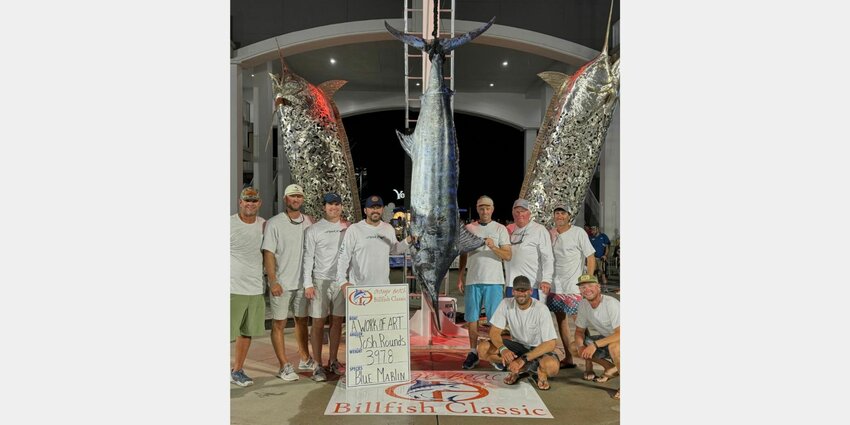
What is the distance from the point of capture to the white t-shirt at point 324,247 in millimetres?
3809

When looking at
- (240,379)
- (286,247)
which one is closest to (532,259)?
(286,247)

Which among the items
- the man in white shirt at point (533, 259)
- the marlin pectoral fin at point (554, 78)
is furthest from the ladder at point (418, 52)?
the man in white shirt at point (533, 259)

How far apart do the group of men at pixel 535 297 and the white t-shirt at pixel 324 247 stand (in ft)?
2.73

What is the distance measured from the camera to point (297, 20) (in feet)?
14.0

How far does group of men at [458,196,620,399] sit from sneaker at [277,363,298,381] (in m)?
1.07

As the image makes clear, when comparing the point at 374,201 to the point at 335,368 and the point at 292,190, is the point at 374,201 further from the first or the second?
the point at 335,368

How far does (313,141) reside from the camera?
433cm

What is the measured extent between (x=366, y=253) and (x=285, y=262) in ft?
1.60

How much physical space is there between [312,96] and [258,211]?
36.4 inches

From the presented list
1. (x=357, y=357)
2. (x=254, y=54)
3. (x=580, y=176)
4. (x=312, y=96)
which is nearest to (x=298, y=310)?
(x=357, y=357)

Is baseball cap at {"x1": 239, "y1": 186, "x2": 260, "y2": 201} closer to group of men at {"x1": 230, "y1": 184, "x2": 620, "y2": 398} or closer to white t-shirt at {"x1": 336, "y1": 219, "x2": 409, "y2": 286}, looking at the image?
group of men at {"x1": 230, "y1": 184, "x2": 620, "y2": 398}

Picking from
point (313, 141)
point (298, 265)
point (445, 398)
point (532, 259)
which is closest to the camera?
point (445, 398)

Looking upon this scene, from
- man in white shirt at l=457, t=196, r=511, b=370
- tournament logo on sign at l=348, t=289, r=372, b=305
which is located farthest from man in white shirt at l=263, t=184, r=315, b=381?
man in white shirt at l=457, t=196, r=511, b=370

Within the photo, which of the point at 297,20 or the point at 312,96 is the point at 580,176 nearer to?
the point at 312,96
